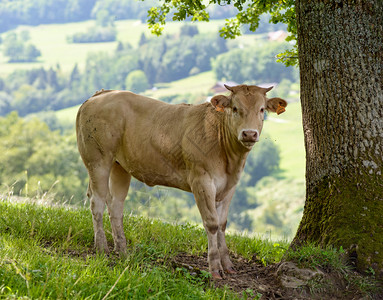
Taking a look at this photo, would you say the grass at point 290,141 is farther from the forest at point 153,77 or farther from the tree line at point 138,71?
the tree line at point 138,71

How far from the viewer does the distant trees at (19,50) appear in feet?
410

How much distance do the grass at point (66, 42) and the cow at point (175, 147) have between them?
114578 millimetres

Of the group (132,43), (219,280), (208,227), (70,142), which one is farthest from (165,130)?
(132,43)

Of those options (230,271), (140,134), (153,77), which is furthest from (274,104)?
(153,77)

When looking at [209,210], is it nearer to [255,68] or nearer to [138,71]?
[255,68]

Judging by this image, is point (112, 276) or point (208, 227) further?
point (208, 227)

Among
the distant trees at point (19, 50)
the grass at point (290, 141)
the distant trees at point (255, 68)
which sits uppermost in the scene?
the distant trees at point (255, 68)

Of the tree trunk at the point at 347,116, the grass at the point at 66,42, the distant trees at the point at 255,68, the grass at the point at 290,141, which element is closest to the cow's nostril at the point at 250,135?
the tree trunk at the point at 347,116

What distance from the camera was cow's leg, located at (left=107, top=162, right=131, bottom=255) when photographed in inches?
243

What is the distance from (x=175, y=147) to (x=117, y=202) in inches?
47.9

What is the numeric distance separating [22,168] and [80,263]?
2265 inches

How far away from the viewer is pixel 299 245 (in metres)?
5.36

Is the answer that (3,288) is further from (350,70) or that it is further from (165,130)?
(350,70)

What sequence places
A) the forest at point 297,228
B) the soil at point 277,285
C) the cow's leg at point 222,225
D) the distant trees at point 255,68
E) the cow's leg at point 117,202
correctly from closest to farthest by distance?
the forest at point 297,228
the soil at point 277,285
the cow's leg at point 222,225
the cow's leg at point 117,202
the distant trees at point 255,68
